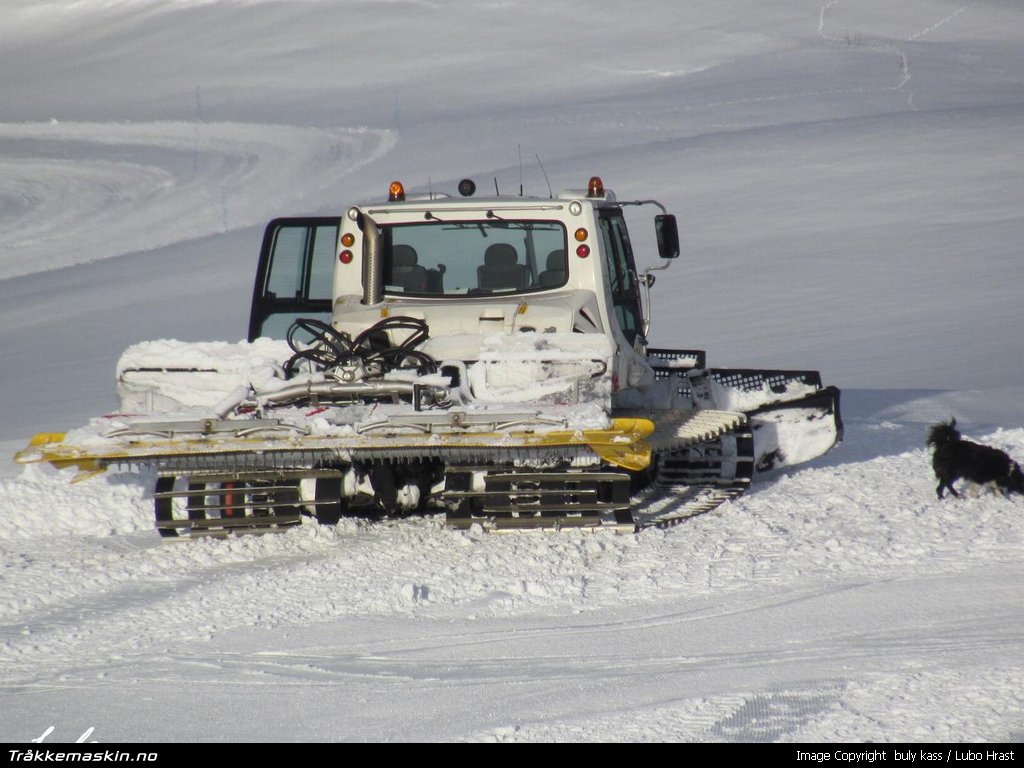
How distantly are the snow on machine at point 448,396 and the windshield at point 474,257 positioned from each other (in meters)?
0.01

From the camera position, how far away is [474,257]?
27.6ft

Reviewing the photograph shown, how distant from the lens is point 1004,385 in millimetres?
12211

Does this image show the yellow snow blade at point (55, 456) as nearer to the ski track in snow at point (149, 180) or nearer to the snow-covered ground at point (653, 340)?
the snow-covered ground at point (653, 340)

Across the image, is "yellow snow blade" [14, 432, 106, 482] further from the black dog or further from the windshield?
the black dog

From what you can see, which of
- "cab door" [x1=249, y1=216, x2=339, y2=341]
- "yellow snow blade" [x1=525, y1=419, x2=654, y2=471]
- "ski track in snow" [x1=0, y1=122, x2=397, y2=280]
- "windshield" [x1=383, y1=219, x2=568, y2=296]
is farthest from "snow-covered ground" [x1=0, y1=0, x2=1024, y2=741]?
"windshield" [x1=383, y1=219, x2=568, y2=296]

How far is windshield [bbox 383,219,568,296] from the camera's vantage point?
328 inches

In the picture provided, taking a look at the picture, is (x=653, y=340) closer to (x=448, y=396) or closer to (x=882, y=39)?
(x=448, y=396)

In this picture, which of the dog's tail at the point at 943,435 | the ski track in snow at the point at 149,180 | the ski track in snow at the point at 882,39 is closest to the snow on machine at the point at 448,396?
the dog's tail at the point at 943,435

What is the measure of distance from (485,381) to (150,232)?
790 inches

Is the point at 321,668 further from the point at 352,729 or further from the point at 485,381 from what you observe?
the point at 485,381

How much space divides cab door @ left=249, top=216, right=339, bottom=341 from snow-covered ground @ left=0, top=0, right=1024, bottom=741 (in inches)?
51.2

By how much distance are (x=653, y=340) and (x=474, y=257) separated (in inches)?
311

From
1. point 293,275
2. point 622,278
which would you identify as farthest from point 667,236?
point 293,275
